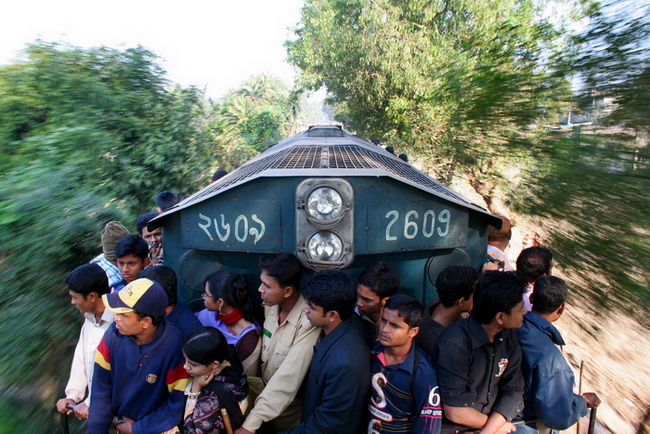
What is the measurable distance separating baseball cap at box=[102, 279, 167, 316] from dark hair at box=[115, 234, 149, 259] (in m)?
1.06

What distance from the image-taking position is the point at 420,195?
280 centimetres

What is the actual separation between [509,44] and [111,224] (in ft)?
10.5

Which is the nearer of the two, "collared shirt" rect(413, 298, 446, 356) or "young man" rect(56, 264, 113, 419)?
"collared shirt" rect(413, 298, 446, 356)

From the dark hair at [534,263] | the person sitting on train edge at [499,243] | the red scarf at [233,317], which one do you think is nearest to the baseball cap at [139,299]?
the red scarf at [233,317]

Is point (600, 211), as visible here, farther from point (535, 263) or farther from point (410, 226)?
point (535, 263)

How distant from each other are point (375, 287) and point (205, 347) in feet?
Result: 3.16

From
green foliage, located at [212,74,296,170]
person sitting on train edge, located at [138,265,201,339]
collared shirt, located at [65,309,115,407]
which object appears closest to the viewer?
person sitting on train edge, located at [138,265,201,339]

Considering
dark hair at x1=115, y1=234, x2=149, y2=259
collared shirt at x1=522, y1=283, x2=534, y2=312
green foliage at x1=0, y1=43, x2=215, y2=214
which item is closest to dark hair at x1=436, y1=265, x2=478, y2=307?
collared shirt at x1=522, y1=283, x2=534, y2=312

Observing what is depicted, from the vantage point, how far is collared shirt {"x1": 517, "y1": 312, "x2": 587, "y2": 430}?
220cm

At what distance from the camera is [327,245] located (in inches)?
105

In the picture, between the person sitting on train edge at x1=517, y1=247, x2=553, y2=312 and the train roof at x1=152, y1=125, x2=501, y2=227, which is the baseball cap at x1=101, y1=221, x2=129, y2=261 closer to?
the train roof at x1=152, y1=125, x2=501, y2=227

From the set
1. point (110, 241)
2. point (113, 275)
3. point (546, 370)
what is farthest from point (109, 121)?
point (546, 370)

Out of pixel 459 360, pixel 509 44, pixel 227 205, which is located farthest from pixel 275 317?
pixel 509 44

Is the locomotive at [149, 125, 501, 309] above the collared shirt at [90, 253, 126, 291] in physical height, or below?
above
